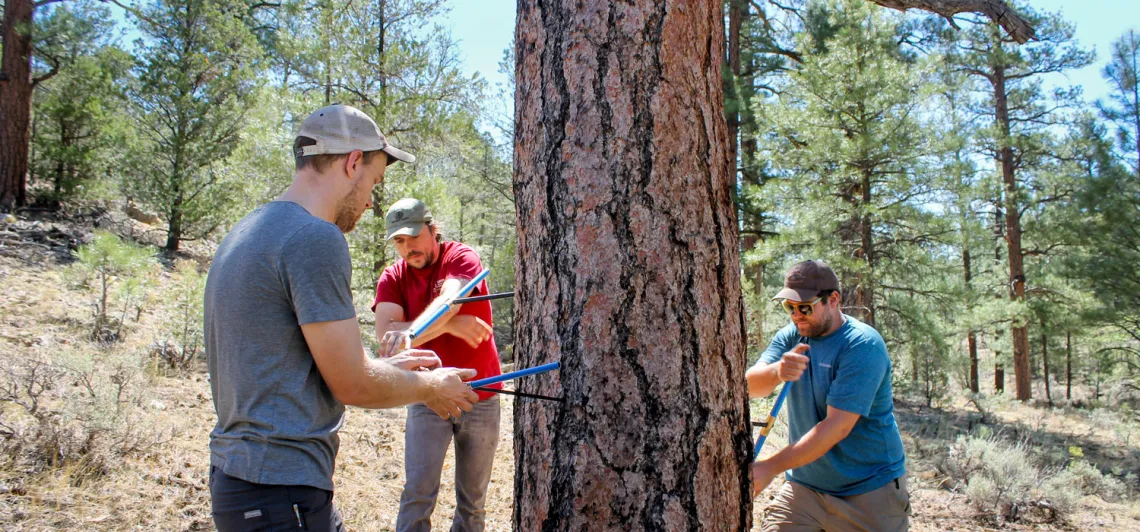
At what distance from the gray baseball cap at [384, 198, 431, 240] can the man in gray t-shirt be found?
1.39m

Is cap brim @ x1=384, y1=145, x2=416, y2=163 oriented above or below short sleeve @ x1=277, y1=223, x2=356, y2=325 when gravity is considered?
above

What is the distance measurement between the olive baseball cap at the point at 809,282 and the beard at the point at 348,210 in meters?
1.78

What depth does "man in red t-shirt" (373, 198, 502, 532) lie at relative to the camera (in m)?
2.90

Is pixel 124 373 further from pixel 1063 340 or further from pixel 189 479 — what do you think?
pixel 1063 340

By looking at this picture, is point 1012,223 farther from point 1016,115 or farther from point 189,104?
point 189,104

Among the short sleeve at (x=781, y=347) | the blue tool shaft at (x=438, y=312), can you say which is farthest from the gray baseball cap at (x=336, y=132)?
the short sleeve at (x=781, y=347)

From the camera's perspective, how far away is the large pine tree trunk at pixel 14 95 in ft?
34.7

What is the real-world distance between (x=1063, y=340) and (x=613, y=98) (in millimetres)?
28617

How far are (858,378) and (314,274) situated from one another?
209 cm

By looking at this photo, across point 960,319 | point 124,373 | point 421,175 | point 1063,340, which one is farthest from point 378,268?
point 1063,340

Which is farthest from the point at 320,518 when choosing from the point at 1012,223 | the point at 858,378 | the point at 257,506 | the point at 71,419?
Answer: the point at 1012,223

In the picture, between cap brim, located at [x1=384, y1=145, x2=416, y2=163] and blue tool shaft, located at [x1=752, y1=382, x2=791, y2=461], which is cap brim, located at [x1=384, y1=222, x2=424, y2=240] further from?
blue tool shaft, located at [x1=752, y1=382, x2=791, y2=461]

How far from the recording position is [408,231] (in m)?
3.13

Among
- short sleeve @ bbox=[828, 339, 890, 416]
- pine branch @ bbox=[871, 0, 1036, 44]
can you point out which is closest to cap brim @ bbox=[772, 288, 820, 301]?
short sleeve @ bbox=[828, 339, 890, 416]
